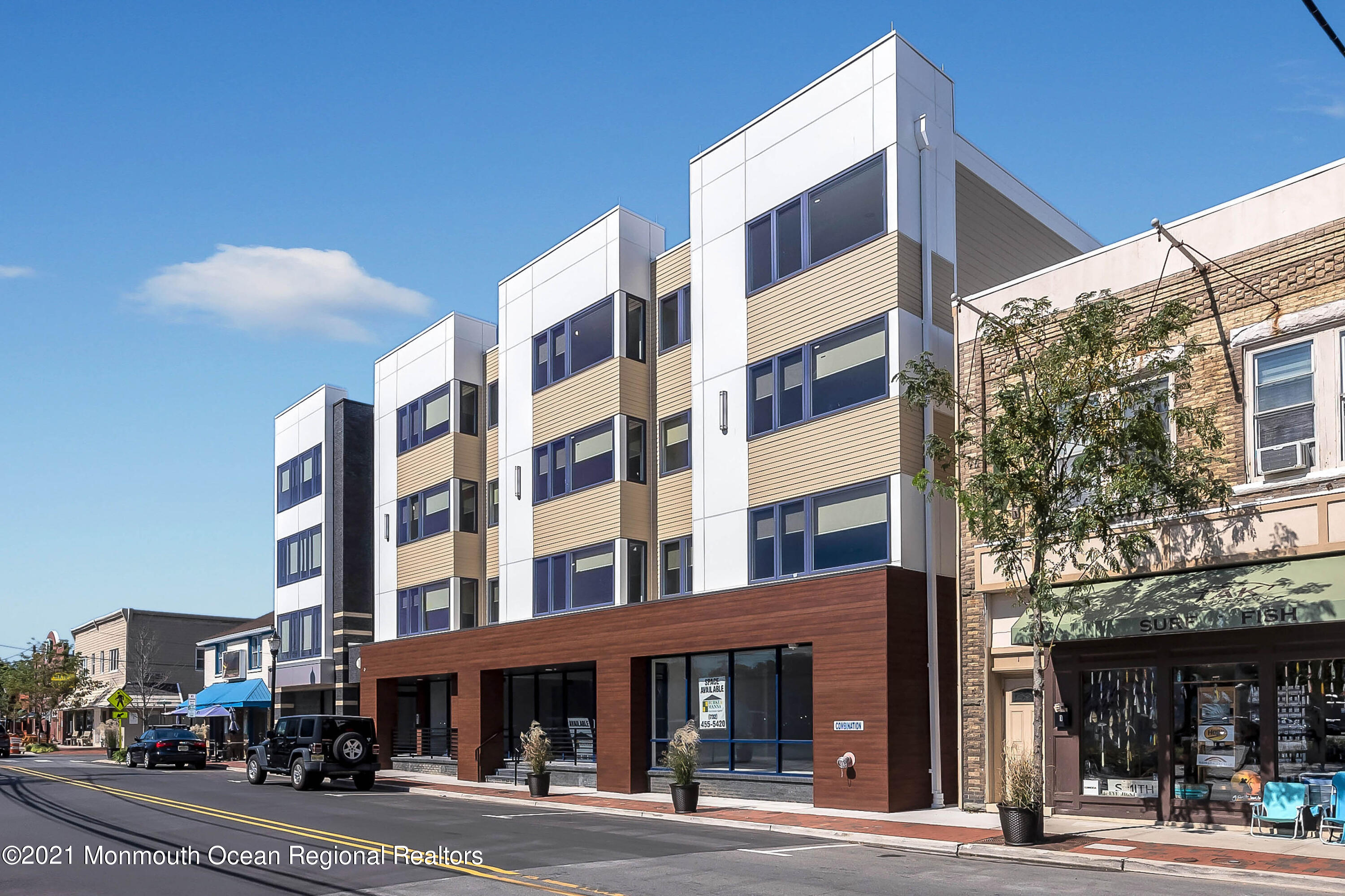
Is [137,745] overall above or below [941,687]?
below

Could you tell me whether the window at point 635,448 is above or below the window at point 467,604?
above

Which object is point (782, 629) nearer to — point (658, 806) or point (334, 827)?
point (658, 806)

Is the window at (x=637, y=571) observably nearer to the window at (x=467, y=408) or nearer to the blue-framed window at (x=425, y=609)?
the blue-framed window at (x=425, y=609)

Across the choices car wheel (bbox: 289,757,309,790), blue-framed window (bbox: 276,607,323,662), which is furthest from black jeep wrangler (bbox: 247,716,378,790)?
blue-framed window (bbox: 276,607,323,662)

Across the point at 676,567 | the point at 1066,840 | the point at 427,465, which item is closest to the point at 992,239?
the point at 676,567

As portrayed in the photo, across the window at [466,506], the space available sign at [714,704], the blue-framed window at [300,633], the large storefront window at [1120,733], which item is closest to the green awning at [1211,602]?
the large storefront window at [1120,733]

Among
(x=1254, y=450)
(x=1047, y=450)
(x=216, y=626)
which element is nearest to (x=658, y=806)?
(x=1047, y=450)

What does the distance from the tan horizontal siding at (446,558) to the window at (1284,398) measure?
25893mm

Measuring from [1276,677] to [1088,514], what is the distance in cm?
406

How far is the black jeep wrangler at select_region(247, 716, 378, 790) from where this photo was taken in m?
31.6

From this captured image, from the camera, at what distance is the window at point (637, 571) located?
3072 centimetres

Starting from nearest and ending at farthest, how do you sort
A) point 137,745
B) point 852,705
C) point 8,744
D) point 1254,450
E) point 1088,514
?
point 1088,514 → point 1254,450 → point 852,705 → point 137,745 → point 8,744

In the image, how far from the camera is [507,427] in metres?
36.4

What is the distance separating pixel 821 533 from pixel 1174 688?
794cm
